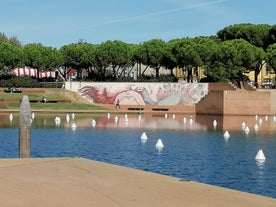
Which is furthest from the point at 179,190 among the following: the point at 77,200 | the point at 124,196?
the point at 77,200

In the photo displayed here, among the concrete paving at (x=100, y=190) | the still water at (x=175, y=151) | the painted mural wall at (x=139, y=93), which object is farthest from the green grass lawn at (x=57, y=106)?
the concrete paving at (x=100, y=190)

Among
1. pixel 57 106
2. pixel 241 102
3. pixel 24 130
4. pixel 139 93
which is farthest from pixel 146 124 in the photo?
pixel 24 130

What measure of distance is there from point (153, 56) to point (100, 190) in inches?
3257

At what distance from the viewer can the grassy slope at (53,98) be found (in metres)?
73.1

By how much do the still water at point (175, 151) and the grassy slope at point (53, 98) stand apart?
27.0m

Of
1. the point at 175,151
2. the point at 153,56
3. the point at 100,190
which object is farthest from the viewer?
the point at 153,56

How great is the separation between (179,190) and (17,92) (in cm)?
7189

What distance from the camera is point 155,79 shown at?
89.8 meters


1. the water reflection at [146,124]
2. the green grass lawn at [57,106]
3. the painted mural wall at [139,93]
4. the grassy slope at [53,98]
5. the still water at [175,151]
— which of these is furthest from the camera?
the painted mural wall at [139,93]

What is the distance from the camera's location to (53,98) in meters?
79.5

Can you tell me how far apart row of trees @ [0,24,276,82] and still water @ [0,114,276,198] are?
42.5m

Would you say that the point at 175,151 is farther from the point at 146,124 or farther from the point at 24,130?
the point at 146,124

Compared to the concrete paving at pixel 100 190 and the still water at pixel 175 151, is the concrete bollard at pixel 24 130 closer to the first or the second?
the concrete paving at pixel 100 190

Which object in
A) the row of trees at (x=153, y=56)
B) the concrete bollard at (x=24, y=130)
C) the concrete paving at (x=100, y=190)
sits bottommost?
the concrete paving at (x=100, y=190)
